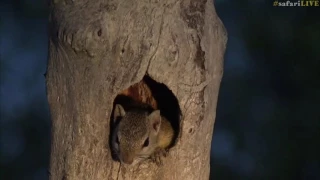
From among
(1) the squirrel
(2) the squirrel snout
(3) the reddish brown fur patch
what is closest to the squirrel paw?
(1) the squirrel

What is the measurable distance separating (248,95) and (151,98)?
182 centimetres

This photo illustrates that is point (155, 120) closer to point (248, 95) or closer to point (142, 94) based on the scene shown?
point (142, 94)

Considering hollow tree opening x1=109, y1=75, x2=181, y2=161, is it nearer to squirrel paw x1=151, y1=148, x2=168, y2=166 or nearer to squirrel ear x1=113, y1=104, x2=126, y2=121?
squirrel ear x1=113, y1=104, x2=126, y2=121

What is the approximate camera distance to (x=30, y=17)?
185 inches

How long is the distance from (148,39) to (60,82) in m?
0.36

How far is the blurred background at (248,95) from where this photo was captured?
4.36 metres

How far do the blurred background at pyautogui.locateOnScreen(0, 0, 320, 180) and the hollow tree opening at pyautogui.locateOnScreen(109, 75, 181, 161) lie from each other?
1679mm

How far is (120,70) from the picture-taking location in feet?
7.35

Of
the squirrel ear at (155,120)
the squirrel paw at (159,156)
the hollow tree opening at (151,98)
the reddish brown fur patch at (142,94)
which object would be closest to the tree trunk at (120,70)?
A: the squirrel paw at (159,156)

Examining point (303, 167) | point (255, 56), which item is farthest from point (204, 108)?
point (303, 167)

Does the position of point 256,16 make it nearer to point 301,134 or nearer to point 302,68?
point 302,68

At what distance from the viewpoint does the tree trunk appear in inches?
87.4

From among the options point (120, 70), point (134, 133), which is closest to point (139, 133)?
point (134, 133)

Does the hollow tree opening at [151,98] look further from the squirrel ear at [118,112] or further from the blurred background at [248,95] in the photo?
the blurred background at [248,95]
